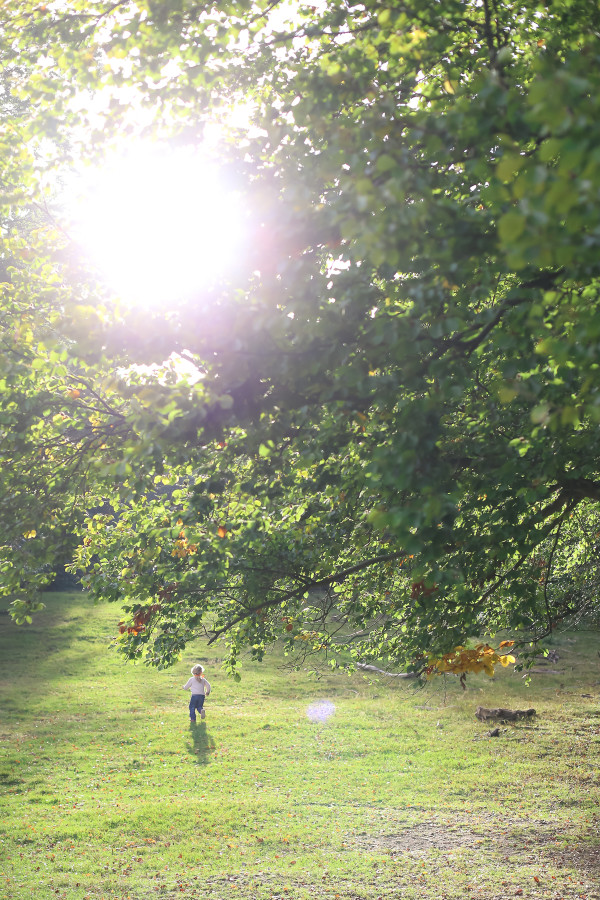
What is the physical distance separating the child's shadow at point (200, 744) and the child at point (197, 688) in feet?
1.28

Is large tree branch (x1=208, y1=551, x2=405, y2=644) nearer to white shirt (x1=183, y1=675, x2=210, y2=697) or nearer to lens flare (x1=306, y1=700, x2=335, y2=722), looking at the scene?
white shirt (x1=183, y1=675, x2=210, y2=697)

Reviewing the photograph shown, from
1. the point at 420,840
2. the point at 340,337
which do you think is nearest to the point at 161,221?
the point at 340,337

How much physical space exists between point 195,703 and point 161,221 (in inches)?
663

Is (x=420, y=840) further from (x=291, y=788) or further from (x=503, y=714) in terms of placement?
(x=503, y=714)

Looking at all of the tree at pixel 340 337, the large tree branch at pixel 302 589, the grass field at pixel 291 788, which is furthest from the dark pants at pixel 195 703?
the large tree branch at pixel 302 589

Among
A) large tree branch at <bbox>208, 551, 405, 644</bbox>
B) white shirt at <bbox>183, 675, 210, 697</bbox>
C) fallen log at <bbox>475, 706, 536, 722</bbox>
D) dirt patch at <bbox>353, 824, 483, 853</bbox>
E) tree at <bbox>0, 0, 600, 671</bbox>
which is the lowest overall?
dirt patch at <bbox>353, 824, 483, 853</bbox>

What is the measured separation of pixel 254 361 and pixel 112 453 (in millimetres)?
3164

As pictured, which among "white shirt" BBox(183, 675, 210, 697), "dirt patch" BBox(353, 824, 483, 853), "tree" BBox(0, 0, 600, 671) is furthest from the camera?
"white shirt" BBox(183, 675, 210, 697)

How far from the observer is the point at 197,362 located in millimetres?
5719

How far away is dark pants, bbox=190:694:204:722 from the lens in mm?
19562

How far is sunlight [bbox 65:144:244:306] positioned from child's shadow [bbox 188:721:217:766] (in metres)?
13.9

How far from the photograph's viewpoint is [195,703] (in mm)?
19656

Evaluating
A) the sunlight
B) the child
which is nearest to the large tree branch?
the sunlight

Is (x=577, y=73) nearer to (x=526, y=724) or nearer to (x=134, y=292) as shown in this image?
(x=134, y=292)
